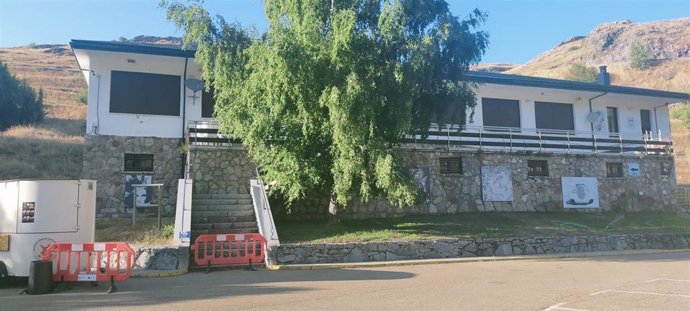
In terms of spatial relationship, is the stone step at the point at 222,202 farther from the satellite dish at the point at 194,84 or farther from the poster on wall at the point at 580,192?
the poster on wall at the point at 580,192

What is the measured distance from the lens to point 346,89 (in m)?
14.2

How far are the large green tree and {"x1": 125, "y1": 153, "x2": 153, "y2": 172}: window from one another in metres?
5.11

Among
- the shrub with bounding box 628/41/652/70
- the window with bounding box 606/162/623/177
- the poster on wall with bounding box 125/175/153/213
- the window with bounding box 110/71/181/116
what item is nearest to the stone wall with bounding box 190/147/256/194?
the poster on wall with bounding box 125/175/153/213

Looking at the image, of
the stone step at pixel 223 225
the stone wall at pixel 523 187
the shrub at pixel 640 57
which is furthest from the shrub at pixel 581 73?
the stone step at pixel 223 225

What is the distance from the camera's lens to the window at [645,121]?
2978 cm

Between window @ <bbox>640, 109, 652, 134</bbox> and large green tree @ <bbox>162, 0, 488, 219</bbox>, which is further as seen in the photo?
window @ <bbox>640, 109, 652, 134</bbox>

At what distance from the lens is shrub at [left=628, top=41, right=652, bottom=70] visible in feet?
284

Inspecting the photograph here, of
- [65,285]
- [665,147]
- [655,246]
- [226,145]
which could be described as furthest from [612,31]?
[65,285]

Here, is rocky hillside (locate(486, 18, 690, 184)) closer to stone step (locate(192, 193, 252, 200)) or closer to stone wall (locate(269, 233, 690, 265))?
stone wall (locate(269, 233, 690, 265))

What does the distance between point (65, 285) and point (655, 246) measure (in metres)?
19.6

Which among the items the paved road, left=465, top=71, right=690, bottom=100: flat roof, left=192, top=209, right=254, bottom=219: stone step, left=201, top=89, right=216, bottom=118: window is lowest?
the paved road

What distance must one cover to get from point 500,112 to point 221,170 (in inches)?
596

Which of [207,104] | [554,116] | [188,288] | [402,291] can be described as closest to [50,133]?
[207,104]

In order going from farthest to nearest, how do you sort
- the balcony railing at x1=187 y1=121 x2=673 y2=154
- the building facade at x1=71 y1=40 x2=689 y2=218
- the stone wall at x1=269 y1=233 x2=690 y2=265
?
the balcony railing at x1=187 y1=121 x2=673 y2=154
the building facade at x1=71 y1=40 x2=689 y2=218
the stone wall at x1=269 y1=233 x2=690 y2=265
